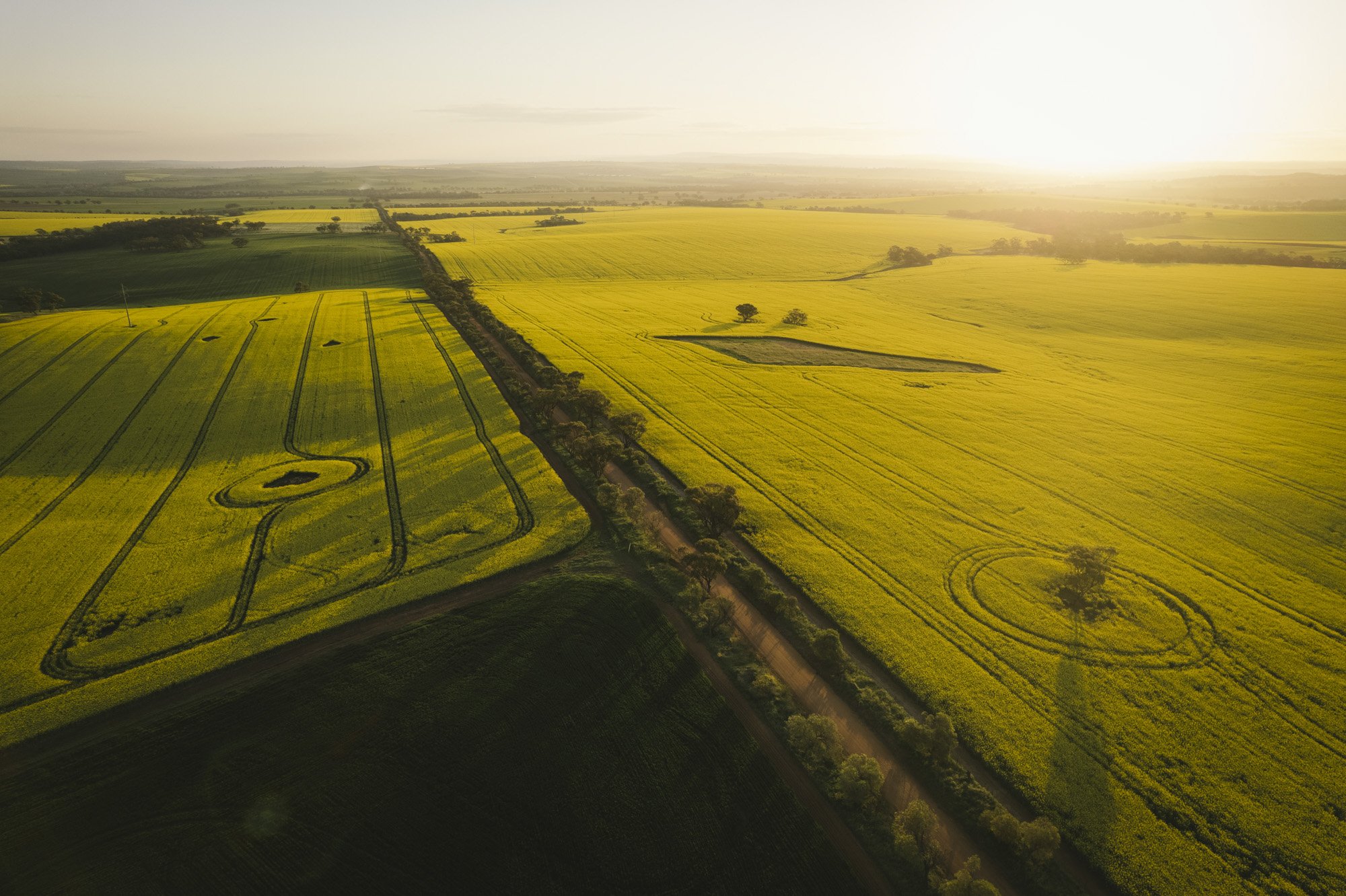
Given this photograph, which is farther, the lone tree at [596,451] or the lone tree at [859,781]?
the lone tree at [596,451]

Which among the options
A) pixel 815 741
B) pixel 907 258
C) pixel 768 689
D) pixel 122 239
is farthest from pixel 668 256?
pixel 815 741

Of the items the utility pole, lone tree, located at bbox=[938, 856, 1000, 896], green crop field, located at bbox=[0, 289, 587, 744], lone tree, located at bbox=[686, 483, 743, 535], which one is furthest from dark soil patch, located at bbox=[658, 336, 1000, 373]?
the utility pole

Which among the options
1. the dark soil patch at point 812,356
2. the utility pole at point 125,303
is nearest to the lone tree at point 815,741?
the dark soil patch at point 812,356

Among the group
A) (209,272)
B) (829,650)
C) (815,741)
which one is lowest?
(815,741)

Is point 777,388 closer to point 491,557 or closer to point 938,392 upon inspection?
point 938,392

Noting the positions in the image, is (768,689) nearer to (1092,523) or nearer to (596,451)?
(596,451)

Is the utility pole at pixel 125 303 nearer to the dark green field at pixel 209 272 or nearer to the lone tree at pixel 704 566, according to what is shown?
the dark green field at pixel 209 272
